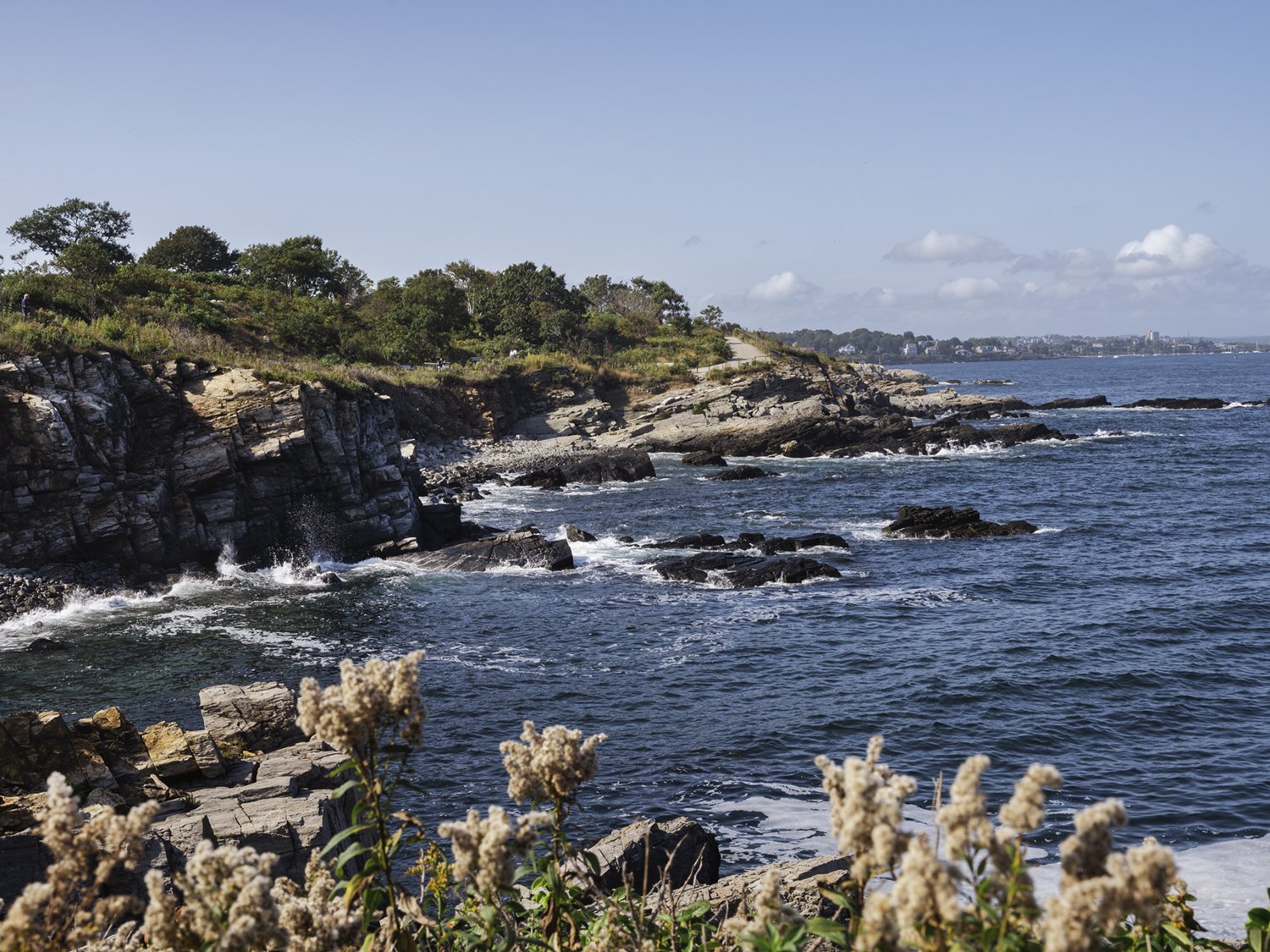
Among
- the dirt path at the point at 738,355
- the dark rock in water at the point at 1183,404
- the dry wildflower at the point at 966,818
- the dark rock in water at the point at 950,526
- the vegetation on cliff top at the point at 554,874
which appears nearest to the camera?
the vegetation on cliff top at the point at 554,874

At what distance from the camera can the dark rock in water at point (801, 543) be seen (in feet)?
131

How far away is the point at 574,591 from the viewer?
34.7 meters

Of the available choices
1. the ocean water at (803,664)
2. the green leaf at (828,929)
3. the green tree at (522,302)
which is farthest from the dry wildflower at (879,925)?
the green tree at (522,302)

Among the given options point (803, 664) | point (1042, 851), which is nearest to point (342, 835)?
point (1042, 851)

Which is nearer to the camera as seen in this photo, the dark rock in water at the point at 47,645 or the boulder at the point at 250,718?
the boulder at the point at 250,718

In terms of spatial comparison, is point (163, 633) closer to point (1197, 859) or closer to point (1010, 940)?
point (1197, 859)

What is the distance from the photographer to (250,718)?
16219 millimetres

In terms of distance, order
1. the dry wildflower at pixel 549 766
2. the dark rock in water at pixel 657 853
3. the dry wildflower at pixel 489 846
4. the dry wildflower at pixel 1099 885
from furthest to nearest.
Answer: the dark rock in water at pixel 657 853 < the dry wildflower at pixel 549 766 < the dry wildflower at pixel 489 846 < the dry wildflower at pixel 1099 885

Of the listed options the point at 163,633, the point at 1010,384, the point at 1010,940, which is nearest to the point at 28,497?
the point at 163,633

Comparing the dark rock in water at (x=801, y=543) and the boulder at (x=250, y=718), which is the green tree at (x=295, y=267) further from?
the boulder at (x=250, y=718)

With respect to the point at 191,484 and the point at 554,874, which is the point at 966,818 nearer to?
the point at 554,874

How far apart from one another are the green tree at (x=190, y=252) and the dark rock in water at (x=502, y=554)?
62.8 m

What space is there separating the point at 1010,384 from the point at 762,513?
147884mm

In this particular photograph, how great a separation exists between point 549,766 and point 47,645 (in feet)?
90.1
